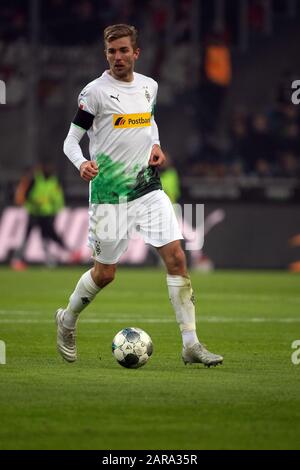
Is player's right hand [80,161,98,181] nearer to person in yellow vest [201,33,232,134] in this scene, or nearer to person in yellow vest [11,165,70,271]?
person in yellow vest [11,165,70,271]

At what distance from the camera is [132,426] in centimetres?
678

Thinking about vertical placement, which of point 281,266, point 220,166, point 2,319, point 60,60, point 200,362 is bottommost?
point 200,362

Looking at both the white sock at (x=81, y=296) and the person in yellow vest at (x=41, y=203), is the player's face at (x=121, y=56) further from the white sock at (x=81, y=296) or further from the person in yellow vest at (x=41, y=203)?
the person in yellow vest at (x=41, y=203)

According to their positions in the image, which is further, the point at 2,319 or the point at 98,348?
the point at 2,319

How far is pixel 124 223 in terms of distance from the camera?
9.71 m

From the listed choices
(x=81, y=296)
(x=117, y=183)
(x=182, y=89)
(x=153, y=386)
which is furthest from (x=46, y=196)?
(x=153, y=386)

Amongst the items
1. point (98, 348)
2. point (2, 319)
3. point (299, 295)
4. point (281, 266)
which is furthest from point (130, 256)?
point (98, 348)

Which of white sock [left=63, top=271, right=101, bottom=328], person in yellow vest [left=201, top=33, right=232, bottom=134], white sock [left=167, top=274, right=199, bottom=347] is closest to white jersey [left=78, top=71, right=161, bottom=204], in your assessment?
white sock [left=63, top=271, right=101, bottom=328]

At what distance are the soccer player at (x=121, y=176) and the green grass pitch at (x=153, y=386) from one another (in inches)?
24.7

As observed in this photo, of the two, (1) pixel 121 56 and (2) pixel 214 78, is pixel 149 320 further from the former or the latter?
(2) pixel 214 78

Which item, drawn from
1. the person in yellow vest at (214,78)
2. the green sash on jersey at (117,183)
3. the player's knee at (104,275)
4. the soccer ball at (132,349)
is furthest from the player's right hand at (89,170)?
the person in yellow vest at (214,78)

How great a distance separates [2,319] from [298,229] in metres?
11.3

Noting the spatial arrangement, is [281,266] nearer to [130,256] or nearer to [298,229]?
[298,229]

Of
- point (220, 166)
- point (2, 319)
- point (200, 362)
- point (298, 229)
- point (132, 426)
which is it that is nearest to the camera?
point (132, 426)
